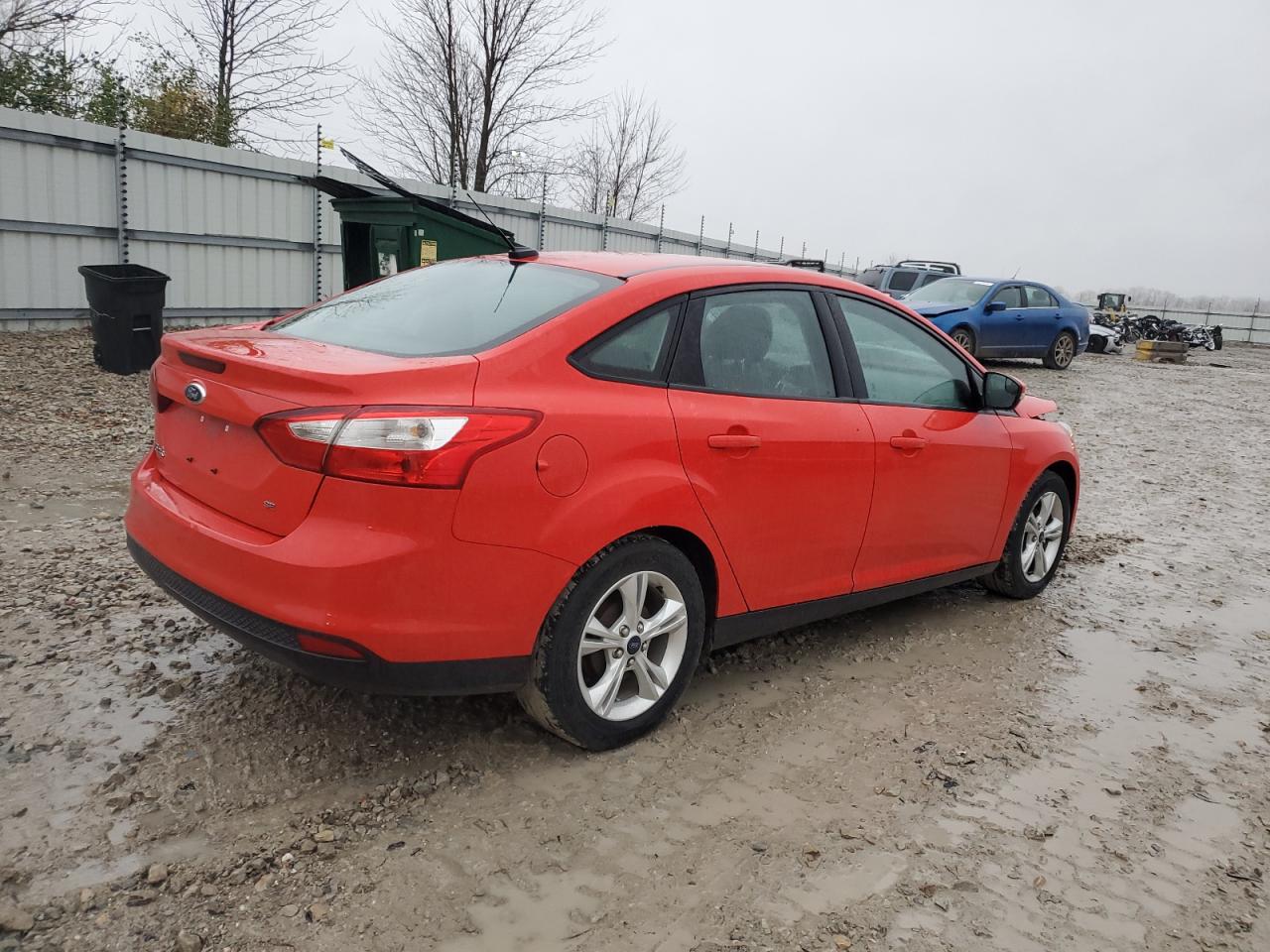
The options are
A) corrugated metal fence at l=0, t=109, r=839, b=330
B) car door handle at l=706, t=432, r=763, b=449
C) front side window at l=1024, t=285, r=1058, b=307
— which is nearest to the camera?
car door handle at l=706, t=432, r=763, b=449

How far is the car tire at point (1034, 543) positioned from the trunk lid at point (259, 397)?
324cm

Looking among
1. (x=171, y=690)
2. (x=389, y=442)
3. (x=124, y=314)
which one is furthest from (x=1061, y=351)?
(x=389, y=442)

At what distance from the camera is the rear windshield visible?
3.02 m

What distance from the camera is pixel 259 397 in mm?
2715

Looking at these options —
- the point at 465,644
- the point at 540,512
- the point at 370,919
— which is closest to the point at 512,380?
the point at 540,512

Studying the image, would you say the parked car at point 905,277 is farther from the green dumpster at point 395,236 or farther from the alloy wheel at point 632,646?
the alloy wheel at point 632,646

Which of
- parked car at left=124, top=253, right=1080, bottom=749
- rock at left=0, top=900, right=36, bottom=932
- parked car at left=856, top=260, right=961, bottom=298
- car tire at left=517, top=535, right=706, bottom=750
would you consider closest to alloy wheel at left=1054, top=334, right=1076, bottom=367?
parked car at left=856, top=260, right=961, bottom=298

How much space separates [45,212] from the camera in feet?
34.4

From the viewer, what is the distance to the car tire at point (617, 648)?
2.89 m

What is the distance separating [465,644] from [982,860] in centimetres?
154

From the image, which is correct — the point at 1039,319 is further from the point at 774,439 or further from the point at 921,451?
the point at 774,439

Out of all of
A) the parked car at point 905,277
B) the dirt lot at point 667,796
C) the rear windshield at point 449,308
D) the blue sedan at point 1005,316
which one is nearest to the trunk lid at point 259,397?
the rear windshield at point 449,308

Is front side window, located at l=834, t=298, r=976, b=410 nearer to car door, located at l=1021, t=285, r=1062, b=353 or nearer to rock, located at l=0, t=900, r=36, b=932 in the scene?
rock, located at l=0, t=900, r=36, b=932

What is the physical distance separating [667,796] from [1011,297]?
54.0 feet
